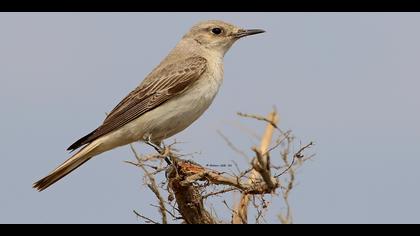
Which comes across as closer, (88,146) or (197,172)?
(197,172)

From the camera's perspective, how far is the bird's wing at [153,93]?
9.64 meters

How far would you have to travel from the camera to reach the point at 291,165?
21.0 ft

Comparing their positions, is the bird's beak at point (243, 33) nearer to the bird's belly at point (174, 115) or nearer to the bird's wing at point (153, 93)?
→ the bird's wing at point (153, 93)

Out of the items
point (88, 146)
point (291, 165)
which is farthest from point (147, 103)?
point (291, 165)

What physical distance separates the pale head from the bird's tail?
239 centimetres

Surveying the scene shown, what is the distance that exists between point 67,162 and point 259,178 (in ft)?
11.0

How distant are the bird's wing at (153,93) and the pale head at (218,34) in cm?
56

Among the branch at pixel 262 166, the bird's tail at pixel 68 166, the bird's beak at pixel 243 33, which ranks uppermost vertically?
the bird's beak at pixel 243 33

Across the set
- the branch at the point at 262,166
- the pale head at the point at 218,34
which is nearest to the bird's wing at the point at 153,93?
the pale head at the point at 218,34

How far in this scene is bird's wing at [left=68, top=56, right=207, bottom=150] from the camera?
9.64 m

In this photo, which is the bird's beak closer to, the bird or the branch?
the bird

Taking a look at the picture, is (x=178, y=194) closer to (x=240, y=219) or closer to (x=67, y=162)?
(x=240, y=219)

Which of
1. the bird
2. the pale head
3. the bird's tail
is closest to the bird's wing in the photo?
the bird

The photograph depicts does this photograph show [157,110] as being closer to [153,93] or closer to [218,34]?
[153,93]
